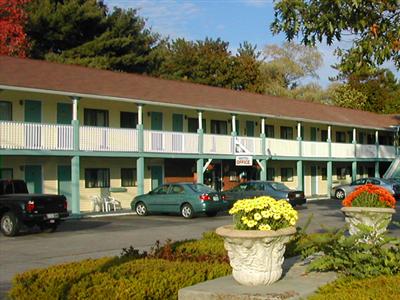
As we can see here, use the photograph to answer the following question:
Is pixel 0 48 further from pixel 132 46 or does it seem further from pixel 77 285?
pixel 77 285

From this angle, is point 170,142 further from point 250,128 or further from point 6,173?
point 250,128

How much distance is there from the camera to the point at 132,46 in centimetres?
5075

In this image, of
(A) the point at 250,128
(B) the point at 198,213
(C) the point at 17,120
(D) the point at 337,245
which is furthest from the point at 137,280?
(A) the point at 250,128

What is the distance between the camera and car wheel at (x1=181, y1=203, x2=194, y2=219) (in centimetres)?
2659

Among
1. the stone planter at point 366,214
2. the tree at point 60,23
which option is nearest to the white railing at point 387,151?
the tree at point 60,23

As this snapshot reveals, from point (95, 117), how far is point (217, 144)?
6.91 m

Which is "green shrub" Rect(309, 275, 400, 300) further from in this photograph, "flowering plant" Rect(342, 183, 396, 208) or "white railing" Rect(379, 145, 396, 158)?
"white railing" Rect(379, 145, 396, 158)

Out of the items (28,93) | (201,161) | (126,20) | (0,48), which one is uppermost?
(126,20)

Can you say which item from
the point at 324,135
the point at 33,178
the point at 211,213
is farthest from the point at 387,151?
the point at 33,178

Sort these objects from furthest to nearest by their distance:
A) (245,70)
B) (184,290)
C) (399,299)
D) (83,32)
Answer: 1. (245,70)
2. (83,32)
3. (184,290)
4. (399,299)

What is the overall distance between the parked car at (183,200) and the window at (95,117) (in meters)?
4.63

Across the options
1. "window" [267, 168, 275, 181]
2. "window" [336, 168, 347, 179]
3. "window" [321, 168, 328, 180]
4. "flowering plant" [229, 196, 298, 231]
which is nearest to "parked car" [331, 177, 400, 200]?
"window" [267, 168, 275, 181]

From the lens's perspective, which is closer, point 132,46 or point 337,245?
point 337,245

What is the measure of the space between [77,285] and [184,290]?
1314 millimetres
